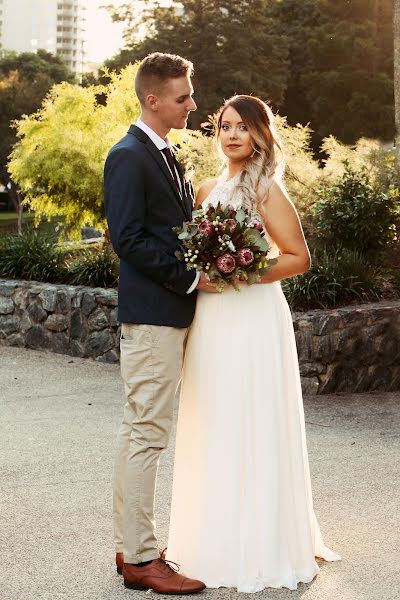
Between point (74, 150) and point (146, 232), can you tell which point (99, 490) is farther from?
point (74, 150)

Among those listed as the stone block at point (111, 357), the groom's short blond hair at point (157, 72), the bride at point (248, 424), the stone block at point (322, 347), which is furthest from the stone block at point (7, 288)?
the groom's short blond hair at point (157, 72)

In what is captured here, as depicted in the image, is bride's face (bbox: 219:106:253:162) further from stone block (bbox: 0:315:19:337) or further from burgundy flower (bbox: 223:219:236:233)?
stone block (bbox: 0:315:19:337)

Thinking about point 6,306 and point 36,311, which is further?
point 6,306

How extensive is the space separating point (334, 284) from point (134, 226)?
6338mm

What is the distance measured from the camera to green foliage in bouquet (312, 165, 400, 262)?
11352 millimetres

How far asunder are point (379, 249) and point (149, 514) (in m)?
7.73

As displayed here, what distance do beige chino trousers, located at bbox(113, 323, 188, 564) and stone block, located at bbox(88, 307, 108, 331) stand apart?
268 inches

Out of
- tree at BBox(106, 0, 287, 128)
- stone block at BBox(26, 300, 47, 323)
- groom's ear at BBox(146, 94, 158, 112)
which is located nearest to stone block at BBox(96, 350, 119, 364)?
stone block at BBox(26, 300, 47, 323)

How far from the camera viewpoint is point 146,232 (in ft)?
14.2

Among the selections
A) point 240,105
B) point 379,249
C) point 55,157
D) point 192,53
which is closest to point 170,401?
point 240,105

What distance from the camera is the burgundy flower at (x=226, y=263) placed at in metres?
4.27

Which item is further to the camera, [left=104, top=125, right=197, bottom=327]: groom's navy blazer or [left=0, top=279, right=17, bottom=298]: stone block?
[left=0, top=279, right=17, bottom=298]: stone block

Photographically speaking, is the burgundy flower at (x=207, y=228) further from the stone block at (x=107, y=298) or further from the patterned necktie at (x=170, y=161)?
the stone block at (x=107, y=298)

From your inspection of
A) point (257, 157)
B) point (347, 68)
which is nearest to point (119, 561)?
point (257, 157)
